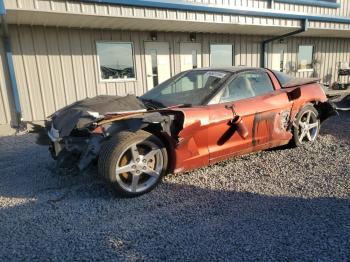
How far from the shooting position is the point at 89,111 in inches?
131

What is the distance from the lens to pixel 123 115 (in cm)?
327

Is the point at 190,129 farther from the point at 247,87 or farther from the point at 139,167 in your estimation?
the point at 247,87

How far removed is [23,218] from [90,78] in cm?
583

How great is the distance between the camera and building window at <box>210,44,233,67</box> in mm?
10219

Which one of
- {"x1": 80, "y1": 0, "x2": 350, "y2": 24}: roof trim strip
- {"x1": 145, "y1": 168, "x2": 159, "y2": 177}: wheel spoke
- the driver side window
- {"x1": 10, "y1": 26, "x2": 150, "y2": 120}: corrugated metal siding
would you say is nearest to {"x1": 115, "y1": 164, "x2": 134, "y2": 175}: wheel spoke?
{"x1": 145, "y1": 168, "x2": 159, "y2": 177}: wheel spoke

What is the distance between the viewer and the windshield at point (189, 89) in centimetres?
387

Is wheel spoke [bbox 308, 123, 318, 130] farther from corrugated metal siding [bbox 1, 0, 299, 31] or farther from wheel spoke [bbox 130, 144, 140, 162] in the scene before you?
corrugated metal siding [bbox 1, 0, 299, 31]

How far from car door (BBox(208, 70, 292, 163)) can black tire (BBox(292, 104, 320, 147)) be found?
29 centimetres

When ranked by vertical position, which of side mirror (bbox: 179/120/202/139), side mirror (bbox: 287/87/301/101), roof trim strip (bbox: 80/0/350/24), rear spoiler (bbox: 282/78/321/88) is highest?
roof trim strip (bbox: 80/0/350/24)

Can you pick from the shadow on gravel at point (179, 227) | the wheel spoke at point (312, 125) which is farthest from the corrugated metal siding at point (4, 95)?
the wheel spoke at point (312, 125)

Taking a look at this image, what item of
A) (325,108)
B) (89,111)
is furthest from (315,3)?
(89,111)

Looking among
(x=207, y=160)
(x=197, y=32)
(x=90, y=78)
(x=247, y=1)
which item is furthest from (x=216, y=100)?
(x=247, y=1)

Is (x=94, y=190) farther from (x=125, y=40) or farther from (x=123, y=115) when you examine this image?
(x=125, y=40)

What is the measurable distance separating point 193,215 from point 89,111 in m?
1.67
